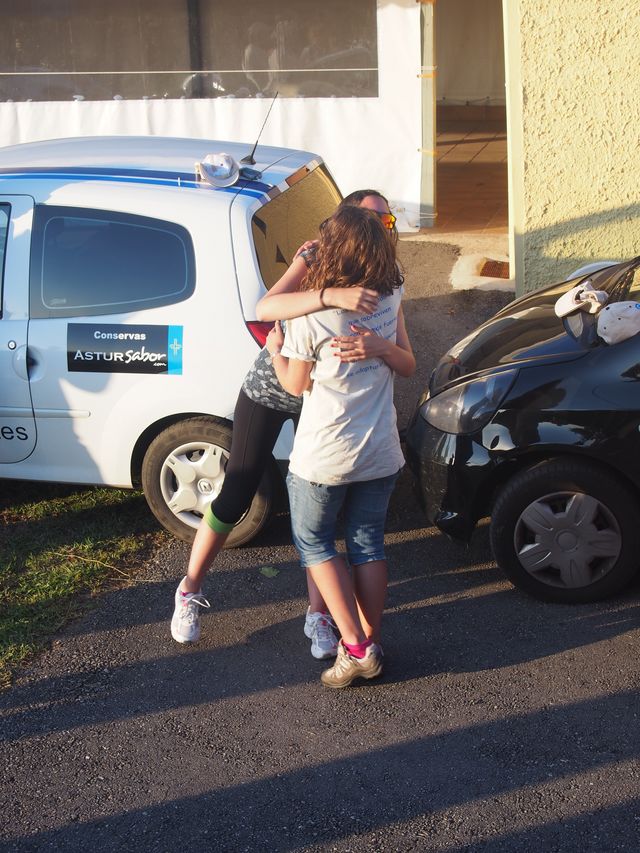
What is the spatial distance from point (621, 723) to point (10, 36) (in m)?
10.1

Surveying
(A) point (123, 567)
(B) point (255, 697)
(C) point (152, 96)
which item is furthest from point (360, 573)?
(C) point (152, 96)

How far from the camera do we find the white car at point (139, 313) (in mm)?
4441

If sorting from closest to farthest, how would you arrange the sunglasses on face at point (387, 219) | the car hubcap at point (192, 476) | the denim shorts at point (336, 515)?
the denim shorts at point (336, 515) → the sunglasses on face at point (387, 219) → the car hubcap at point (192, 476)

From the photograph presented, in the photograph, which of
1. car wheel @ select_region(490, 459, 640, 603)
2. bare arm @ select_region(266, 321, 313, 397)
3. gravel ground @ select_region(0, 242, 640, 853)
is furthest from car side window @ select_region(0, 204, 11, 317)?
car wheel @ select_region(490, 459, 640, 603)

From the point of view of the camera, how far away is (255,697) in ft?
12.4

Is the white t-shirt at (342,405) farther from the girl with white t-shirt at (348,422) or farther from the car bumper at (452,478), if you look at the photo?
the car bumper at (452,478)

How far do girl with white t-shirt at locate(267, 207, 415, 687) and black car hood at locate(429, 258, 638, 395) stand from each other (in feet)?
2.98

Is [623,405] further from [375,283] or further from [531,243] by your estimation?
[531,243]

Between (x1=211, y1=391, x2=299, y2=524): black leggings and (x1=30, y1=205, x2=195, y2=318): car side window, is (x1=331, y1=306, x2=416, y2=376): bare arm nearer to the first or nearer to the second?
(x1=211, y1=391, x2=299, y2=524): black leggings

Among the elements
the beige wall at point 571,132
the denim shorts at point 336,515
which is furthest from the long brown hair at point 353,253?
the beige wall at point 571,132

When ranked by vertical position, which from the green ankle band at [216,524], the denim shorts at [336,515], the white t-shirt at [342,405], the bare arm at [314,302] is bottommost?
the green ankle band at [216,524]

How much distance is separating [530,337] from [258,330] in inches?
47.1

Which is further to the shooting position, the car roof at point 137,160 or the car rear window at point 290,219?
the car roof at point 137,160

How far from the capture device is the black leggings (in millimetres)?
3889
